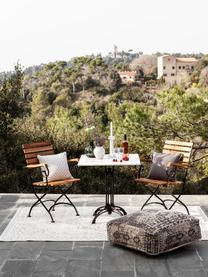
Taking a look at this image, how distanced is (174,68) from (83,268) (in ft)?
79.6

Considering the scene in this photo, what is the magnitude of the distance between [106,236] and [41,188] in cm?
292

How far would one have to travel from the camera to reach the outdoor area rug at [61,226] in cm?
486

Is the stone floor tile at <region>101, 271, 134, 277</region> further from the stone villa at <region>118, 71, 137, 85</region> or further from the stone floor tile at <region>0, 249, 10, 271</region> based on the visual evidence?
the stone villa at <region>118, 71, 137, 85</region>

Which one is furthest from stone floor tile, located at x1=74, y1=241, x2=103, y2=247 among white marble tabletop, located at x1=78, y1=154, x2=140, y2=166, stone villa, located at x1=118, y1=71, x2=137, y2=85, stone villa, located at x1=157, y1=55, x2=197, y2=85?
stone villa, located at x1=118, y1=71, x2=137, y2=85

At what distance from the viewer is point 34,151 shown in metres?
5.80

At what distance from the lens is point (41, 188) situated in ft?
25.0

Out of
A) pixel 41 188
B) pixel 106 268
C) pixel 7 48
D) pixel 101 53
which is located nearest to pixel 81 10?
pixel 7 48

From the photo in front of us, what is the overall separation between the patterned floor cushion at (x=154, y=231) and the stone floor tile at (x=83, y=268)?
0.41 m

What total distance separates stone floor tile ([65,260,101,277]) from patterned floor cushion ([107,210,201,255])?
0.41 m

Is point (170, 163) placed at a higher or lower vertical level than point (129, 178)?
higher

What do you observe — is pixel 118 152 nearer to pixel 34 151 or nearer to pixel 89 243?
pixel 34 151

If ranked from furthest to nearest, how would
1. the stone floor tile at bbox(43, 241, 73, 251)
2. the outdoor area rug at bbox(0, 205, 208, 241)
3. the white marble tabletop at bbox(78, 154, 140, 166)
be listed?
the white marble tabletop at bbox(78, 154, 140, 166) → the outdoor area rug at bbox(0, 205, 208, 241) → the stone floor tile at bbox(43, 241, 73, 251)

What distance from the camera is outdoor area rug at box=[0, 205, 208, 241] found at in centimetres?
486

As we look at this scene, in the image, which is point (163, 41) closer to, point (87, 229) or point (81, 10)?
point (81, 10)
